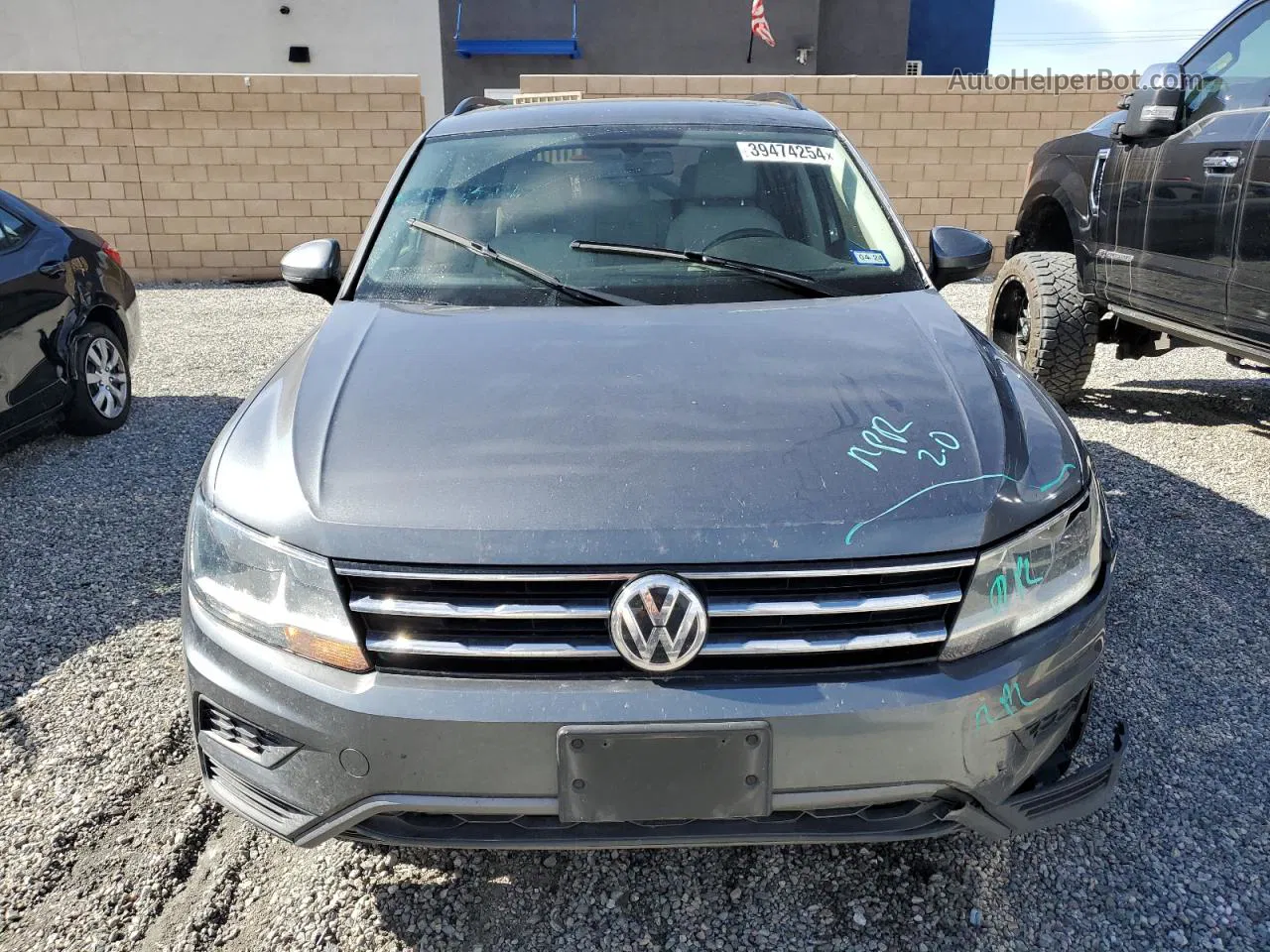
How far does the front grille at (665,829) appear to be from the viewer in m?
→ 1.67

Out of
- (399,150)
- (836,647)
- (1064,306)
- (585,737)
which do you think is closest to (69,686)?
(585,737)

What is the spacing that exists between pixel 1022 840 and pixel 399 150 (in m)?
10.5

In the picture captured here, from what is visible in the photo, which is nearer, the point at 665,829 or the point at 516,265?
the point at 665,829

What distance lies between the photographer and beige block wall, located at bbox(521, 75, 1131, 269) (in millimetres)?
10969

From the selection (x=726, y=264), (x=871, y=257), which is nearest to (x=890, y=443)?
(x=726, y=264)

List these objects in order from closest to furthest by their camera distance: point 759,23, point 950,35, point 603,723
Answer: point 603,723 → point 759,23 → point 950,35

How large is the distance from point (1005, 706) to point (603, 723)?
694 mm

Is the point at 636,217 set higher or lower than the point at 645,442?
higher

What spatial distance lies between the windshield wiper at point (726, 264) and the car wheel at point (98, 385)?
3.79 m

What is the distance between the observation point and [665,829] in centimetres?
168

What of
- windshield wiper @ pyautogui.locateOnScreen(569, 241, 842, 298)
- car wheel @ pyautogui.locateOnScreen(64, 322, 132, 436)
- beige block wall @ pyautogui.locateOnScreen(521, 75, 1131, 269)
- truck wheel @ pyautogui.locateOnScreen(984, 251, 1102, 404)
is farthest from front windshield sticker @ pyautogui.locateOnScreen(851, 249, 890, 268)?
beige block wall @ pyautogui.locateOnScreen(521, 75, 1131, 269)

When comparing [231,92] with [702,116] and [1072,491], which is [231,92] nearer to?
[702,116]

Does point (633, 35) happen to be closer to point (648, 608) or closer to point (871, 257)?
point (871, 257)

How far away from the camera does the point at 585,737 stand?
5.17 ft
